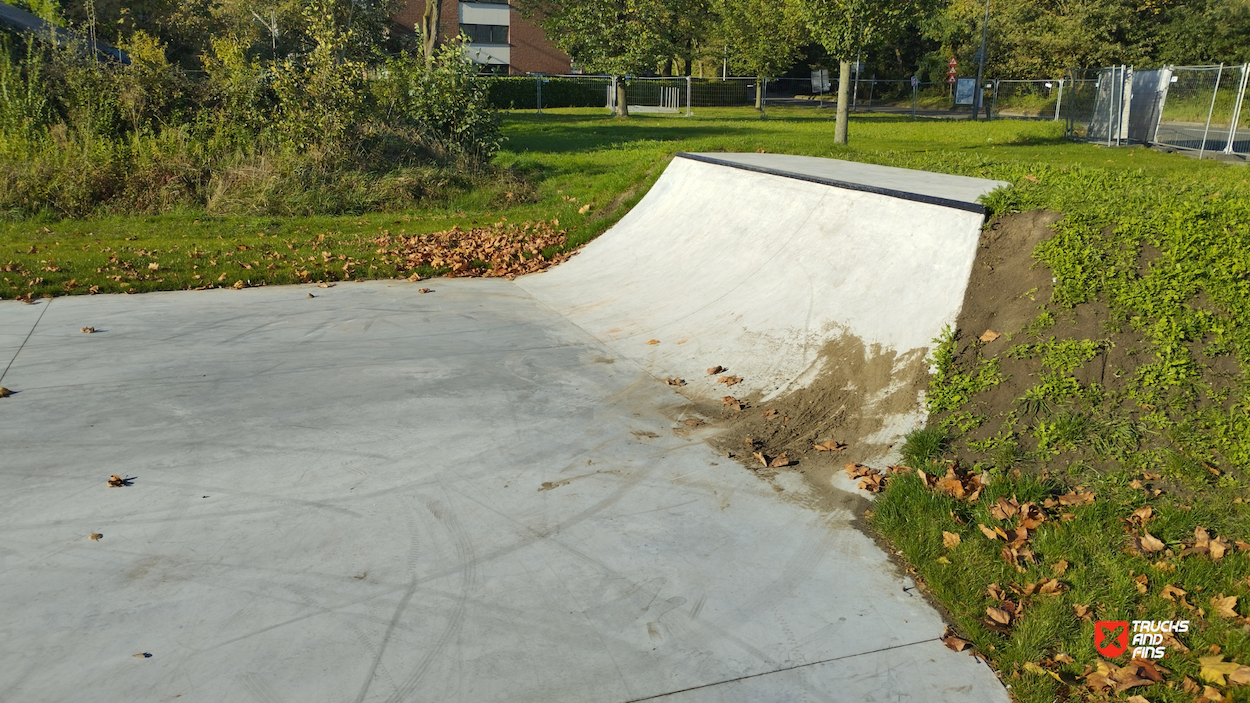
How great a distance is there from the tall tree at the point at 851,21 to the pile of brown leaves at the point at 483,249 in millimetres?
8872

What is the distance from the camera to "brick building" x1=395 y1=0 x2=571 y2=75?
57.8m

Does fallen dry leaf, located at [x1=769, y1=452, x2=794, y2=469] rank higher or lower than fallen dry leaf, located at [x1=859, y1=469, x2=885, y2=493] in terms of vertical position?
lower

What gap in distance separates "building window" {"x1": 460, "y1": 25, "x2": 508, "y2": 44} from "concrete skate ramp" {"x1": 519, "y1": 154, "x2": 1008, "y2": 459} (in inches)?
2114

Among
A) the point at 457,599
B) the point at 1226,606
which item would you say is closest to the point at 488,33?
the point at 457,599

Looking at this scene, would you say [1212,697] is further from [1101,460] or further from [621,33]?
[621,33]

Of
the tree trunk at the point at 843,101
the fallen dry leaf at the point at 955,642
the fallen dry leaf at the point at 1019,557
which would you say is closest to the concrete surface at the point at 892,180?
the fallen dry leaf at the point at 1019,557

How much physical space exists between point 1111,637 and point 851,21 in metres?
15.9

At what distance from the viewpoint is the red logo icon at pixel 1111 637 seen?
10.5 ft

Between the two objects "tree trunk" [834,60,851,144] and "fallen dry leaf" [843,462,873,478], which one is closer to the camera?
"fallen dry leaf" [843,462,873,478]

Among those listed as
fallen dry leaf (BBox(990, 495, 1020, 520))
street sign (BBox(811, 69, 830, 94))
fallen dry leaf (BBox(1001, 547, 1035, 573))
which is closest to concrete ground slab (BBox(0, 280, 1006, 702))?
fallen dry leaf (BBox(1001, 547, 1035, 573))

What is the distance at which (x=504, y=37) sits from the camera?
5894cm

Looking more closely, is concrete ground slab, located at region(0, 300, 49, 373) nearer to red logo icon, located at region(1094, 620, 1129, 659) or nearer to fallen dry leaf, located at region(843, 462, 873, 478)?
fallen dry leaf, located at region(843, 462, 873, 478)

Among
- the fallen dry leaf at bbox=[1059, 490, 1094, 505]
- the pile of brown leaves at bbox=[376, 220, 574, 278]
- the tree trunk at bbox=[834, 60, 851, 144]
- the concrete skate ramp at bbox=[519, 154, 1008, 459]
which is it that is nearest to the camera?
the fallen dry leaf at bbox=[1059, 490, 1094, 505]

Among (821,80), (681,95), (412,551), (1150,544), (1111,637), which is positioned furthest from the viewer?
(821,80)
